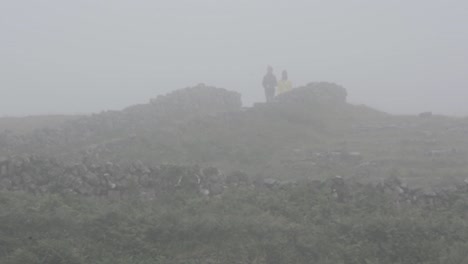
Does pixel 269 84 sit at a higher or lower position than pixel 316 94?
higher

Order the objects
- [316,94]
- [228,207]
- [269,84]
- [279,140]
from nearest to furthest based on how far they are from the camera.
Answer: [228,207] → [279,140] → [316,94] → [269,84]

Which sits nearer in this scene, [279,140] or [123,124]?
[279,140]

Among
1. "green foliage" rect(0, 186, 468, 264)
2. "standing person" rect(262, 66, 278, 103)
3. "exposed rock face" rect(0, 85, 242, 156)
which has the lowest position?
"green foliage" rect(0, 186, 468, 264)

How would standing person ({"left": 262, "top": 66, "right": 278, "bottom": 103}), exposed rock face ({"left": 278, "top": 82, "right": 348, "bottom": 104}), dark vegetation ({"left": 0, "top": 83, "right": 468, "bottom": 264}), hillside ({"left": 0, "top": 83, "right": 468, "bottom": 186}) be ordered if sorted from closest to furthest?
dark vegetation ({"left": 0, "top": 83, "right": 468, "bottom": 264}) < hillside ({"left": 0, "top": 83, "right": 468, "bottom": 186}) < exposed rock face ({"left": 278, "top": 82, "right": 348, "bottom": 104}) < standing person ({"left": 262, "top": 66, "right": 278, "bottom": 103})

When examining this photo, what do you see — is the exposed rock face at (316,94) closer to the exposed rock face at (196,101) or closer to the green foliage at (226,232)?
the exposed rock face at (196,101)

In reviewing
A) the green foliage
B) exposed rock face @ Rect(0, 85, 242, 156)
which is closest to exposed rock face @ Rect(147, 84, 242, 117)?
exposed rock face @ Rect(0, 85, 242, 156)

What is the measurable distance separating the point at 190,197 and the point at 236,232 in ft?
7.63

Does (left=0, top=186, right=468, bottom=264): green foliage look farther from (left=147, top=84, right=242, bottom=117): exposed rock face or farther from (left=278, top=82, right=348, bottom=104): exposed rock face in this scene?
(left=278, top=82, right=348, bottom=104): exposed rock face

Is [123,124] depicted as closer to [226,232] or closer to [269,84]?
[269,84]

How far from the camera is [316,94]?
102ft

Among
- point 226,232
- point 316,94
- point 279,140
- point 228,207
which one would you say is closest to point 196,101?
point 316,94

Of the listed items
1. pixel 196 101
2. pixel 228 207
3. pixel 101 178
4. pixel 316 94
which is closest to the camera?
pixel 228 207

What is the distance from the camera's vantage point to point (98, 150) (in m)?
19.5

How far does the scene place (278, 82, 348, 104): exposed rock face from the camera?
2981cm
